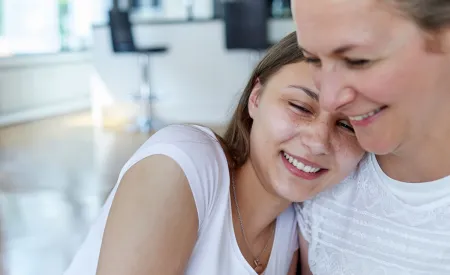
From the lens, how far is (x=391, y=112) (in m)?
0.89

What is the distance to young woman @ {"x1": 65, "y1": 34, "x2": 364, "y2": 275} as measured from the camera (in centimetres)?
105

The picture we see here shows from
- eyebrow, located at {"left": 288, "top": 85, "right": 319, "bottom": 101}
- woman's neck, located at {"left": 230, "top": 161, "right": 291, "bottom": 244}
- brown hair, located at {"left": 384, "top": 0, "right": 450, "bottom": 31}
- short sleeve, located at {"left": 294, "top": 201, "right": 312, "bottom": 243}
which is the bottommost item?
short sleeve, located at {"left": 294, "top": 201, "right": 312, "bottom": 243}

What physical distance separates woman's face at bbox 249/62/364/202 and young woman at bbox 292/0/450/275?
0.35ft

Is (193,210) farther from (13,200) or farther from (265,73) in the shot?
(13,200)

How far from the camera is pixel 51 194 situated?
389 centimetres

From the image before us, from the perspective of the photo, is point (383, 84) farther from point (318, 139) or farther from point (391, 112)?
point (318, 139)

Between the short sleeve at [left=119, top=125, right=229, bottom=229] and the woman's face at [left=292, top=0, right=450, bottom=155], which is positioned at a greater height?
the woman's face at [left=292, top=0, right=450, bottom=155]

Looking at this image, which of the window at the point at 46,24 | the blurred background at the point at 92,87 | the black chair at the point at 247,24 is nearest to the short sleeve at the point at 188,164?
the blurred background at the point at 92,87

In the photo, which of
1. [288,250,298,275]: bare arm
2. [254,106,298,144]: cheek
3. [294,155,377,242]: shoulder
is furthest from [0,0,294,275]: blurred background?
[254,106,298,144]: cheek

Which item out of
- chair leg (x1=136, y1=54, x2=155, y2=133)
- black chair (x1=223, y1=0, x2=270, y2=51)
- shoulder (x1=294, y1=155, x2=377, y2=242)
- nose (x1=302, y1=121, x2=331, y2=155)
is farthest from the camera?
chair leg (x1=136, y1=54, x2=155, y2=133)

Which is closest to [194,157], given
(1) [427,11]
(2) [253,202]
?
(2) [253,202]

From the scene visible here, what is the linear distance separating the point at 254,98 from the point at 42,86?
704 centimetres

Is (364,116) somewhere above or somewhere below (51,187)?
above

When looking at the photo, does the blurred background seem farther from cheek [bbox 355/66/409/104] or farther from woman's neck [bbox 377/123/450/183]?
cheek [bbox 355/66/409/104]
